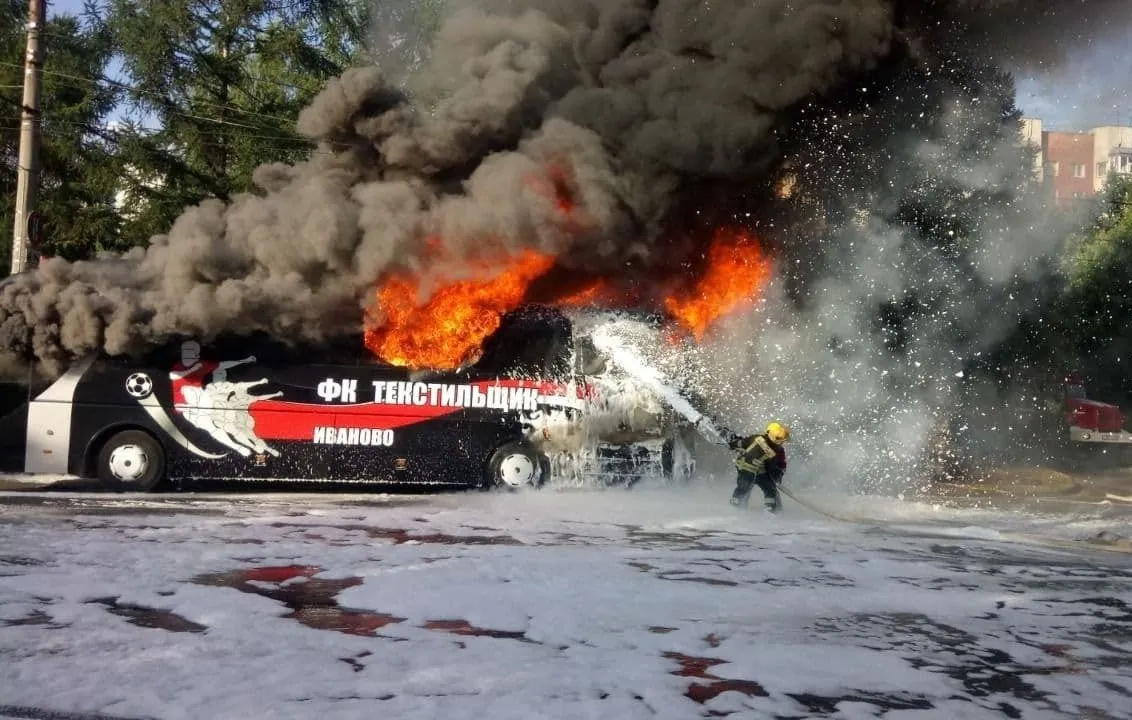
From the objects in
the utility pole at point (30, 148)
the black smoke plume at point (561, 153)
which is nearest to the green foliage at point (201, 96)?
the utility pole at point (30, 148)

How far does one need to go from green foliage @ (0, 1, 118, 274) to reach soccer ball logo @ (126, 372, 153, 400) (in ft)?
28.8

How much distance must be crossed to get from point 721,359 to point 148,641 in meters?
9.82

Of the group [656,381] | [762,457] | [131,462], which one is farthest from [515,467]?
[131,462]

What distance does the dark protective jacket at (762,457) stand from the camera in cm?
1109

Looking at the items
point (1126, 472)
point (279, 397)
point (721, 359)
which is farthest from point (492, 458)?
point (1126, 472)

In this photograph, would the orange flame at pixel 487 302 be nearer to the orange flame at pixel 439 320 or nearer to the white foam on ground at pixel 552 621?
the orange flame at pixel 439 320

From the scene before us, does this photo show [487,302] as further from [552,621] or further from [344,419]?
[552,621]

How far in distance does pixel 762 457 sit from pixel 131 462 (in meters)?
6.82

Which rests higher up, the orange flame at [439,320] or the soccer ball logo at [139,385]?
the orange flame at [439,320]

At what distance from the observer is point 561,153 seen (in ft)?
42.6

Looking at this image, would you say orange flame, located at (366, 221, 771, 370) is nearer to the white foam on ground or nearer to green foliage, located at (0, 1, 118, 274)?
the white foam on ground

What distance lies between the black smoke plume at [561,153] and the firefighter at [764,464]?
10.8 feet

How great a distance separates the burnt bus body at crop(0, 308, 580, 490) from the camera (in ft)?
39.2

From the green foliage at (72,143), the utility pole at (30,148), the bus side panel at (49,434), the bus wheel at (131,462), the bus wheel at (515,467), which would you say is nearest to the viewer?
the bus side panel at (49,434)
